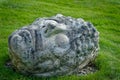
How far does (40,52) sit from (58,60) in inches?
18.9

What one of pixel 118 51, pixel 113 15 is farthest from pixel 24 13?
pixel 118 51

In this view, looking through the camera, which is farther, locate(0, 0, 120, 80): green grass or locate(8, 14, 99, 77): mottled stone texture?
locate(0, 0, 120, 80): green grass

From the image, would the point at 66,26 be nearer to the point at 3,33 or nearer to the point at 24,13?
the point at 3,33

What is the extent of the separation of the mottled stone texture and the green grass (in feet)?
0.84

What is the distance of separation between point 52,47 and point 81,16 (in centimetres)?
564

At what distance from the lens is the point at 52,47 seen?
7.94 metres

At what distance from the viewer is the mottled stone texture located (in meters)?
7.89

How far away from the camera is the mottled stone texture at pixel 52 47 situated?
7887 mm

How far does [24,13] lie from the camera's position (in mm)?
13039

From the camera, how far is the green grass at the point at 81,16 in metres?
8.52

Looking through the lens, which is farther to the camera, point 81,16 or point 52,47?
point 81,16

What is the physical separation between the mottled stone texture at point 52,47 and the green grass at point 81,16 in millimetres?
257

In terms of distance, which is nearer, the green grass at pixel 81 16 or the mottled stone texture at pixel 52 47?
the mottled stone texture at pixel 52 47

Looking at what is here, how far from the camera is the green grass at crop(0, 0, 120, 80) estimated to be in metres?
8.52
